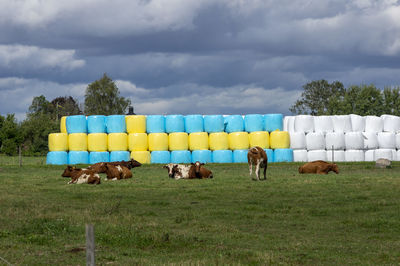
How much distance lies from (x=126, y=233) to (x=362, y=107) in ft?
264

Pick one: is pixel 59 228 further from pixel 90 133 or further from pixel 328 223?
pixel 90 133

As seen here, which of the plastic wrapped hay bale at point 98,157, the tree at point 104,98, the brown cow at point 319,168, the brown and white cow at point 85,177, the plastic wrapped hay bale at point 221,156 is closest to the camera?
the brown and white cow at point 85,177

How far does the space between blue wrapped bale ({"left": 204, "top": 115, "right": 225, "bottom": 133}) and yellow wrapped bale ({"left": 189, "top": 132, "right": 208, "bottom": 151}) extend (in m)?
1.18

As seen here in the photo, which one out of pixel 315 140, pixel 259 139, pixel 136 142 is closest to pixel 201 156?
pixel 259 139

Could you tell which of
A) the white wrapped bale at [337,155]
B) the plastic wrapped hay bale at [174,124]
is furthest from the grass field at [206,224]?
the white wrapped bale at [337,155]

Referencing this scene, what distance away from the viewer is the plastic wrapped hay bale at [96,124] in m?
45.7

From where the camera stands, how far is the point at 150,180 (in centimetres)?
2781

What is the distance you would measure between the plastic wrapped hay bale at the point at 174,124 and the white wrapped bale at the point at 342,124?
12.5 metres

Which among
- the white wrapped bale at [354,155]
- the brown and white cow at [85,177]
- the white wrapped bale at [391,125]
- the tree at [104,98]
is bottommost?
the brown and white cow at [85,177]

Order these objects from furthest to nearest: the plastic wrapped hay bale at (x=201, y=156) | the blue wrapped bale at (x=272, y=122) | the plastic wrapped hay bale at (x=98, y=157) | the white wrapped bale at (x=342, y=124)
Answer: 1. the white wrapped bale at (x=342, y=124)
2. the blue wrapped bale at (x=272, y=122)
3. the plastic wrapped hay bale at (x=201, y=156)
4. the plastic wrapped hay bale at (x=98, y=157)

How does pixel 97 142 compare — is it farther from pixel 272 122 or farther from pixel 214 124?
pixel 272 122

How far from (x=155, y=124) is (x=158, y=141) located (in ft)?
Result: 5.49

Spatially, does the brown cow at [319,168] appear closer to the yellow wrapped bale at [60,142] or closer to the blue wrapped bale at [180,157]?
the blue wrapped bale at [180,157]

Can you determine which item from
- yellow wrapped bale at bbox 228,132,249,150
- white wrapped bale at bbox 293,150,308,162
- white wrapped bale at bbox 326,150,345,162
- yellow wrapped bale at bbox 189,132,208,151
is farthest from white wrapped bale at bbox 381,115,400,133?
yellow wrapped bale at bbox 189,132,208,151
